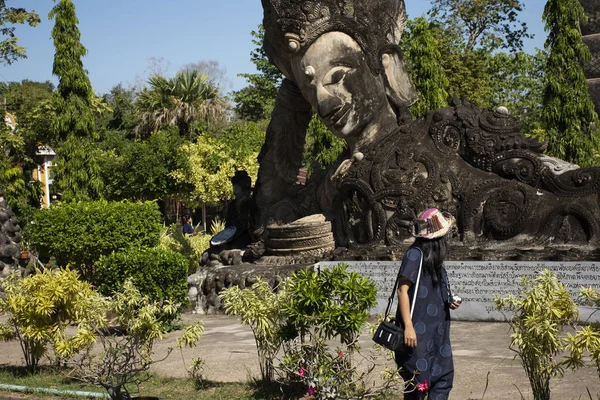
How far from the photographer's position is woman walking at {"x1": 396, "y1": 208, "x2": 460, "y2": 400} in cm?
561

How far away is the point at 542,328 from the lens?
5.80 metres

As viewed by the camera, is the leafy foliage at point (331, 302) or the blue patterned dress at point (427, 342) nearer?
the blue patterned dress at point (427, 342)

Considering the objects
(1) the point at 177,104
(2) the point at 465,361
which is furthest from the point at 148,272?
(1) the point at 177,104

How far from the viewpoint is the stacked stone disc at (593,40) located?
1984 cm

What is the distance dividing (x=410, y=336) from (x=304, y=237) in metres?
7.12

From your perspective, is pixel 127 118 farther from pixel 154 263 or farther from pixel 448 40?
pixel 154 263

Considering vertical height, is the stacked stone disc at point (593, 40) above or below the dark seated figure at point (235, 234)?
above

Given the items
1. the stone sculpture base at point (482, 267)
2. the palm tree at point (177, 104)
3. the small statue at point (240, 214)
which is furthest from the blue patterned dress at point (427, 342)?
the palm tree at point (177, 104)

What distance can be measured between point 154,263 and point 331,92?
3.60 meters

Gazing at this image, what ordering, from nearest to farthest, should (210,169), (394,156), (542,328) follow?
(542,328)
(394,156)
(210,169)

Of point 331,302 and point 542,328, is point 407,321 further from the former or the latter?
point 542,328

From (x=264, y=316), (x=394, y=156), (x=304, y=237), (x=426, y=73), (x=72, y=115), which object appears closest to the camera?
(x=264, y=316)

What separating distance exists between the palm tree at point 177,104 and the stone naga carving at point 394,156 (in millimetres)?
30052

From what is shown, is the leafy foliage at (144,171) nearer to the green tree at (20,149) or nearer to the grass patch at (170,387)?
the green tree at (20,149)
